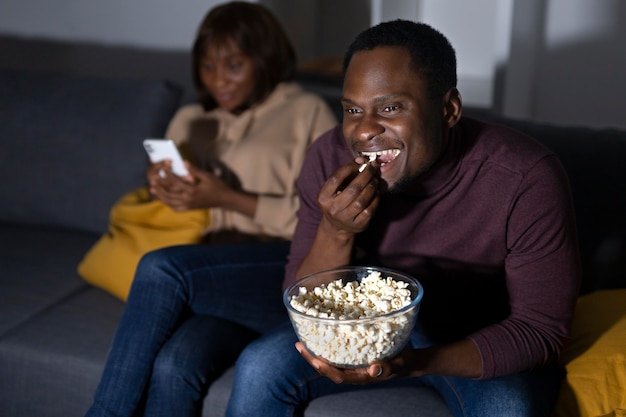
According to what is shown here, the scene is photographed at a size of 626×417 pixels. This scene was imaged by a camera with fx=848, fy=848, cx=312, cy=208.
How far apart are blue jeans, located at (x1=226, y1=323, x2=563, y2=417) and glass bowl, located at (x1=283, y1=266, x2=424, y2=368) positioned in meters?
0.24

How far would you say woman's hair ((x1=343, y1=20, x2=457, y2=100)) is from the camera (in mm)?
1444

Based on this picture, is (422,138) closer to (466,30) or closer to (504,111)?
(504,111)

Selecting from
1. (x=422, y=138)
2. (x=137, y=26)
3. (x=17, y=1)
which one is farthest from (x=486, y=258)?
(x=17, y=1)

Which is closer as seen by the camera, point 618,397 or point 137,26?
point 618,397

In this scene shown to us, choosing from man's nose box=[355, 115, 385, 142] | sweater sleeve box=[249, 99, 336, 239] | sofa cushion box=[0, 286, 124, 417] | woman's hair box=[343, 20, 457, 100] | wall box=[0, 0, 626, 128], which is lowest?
sofa cushion box=[0, 286, 124, 417]

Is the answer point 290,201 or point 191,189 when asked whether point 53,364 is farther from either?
point 290,201

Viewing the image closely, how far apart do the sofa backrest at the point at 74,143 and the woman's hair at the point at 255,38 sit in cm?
32

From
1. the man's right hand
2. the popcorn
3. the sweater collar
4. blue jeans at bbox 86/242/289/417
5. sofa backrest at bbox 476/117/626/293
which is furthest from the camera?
sofa backrest at bbox 476/117/626/293

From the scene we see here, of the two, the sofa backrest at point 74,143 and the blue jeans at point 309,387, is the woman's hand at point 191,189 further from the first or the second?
the blue jeans at point 309,387

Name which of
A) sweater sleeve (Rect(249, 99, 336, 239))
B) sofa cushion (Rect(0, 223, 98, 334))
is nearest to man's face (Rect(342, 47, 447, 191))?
sweater sleeve (Rect(249, 99, 336, 239))

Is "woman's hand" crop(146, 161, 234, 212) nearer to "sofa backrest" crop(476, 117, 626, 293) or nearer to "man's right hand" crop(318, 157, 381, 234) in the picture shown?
"man's right hand" crop(318, 157, 381, 234)

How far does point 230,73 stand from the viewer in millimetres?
2223

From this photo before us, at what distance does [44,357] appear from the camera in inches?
75.4

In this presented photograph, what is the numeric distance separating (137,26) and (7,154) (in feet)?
2.41
